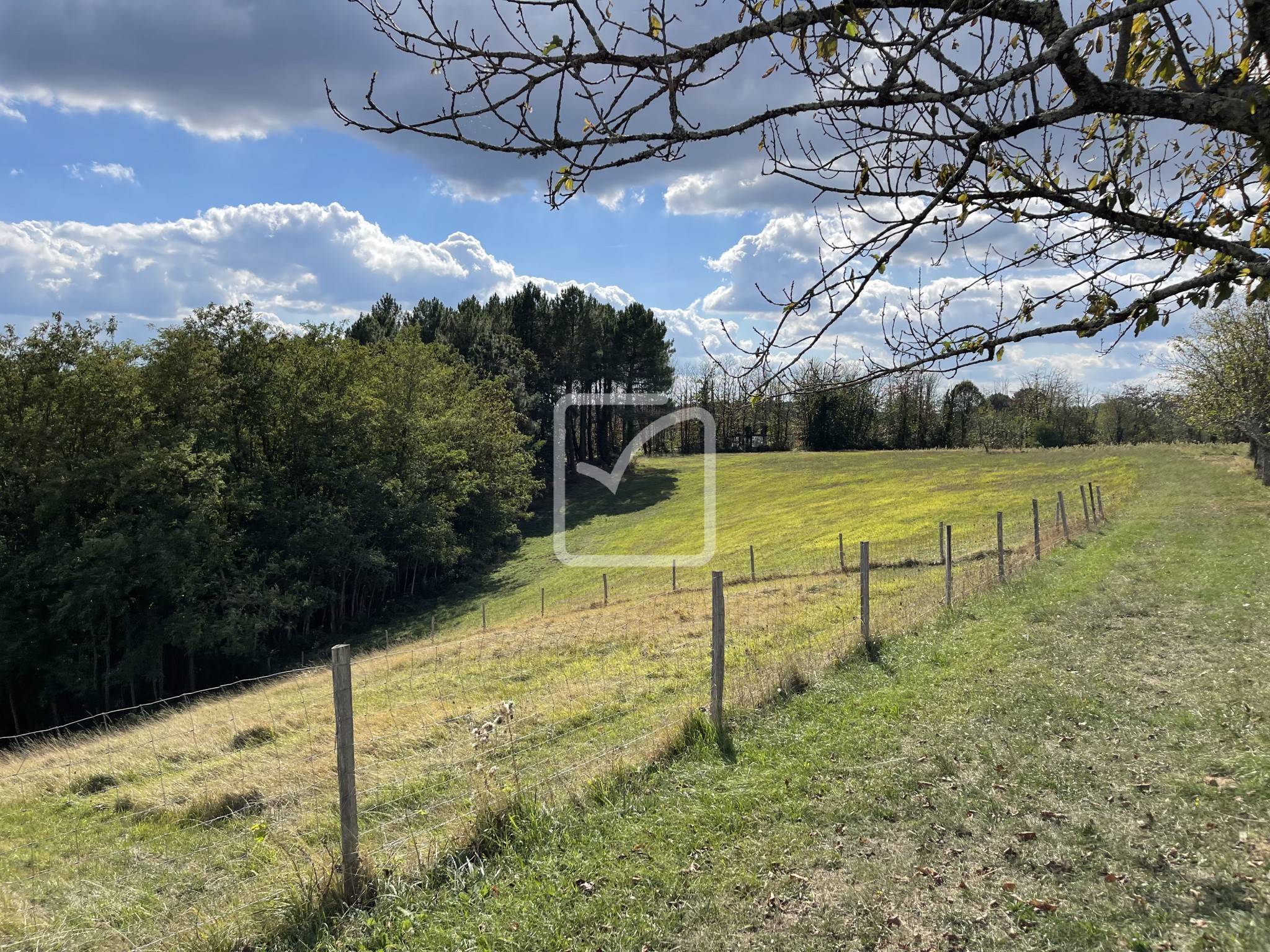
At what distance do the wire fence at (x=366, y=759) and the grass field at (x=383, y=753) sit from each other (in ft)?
0.13

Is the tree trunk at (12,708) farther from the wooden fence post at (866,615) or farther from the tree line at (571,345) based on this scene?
the tree line at (571,345)

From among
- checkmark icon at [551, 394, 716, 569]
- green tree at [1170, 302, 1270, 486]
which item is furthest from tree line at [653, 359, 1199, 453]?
green tree at [1170, 302, 1270, 486]

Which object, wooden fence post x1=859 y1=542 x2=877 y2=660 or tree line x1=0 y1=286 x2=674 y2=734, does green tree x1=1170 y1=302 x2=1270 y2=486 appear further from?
tree line x1=0 y1=286 x2=674 y2=734

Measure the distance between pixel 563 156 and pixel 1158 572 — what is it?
49.9ft

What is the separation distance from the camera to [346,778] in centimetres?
448

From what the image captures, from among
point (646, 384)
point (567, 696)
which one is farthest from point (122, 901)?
point (646, 384)

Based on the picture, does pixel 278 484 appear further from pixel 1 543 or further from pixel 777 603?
pixel 777 603

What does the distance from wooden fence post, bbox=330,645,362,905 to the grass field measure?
150 millimetres

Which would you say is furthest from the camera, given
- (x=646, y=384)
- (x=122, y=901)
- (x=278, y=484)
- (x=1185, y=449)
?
(x=646, y=384)

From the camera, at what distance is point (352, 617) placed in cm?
3512

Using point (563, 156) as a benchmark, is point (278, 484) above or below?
below

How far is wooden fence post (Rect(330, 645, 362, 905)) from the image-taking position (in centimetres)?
437

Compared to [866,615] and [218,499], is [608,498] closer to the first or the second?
[218,499]

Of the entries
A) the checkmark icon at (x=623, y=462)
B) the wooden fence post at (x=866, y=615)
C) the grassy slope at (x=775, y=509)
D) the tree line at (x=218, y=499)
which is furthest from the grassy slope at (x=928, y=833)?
the checkmark icon at (x=623, y=462)
